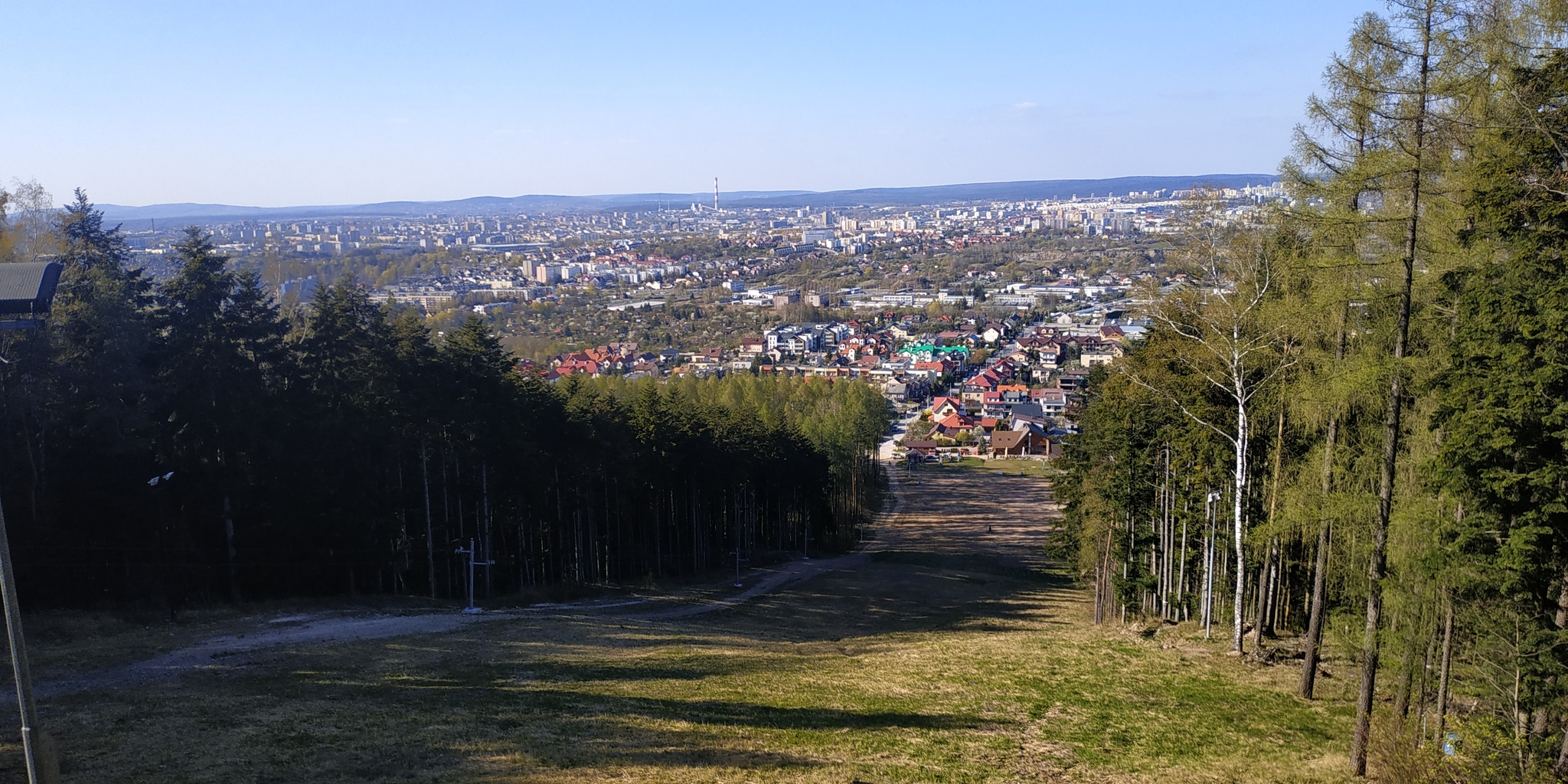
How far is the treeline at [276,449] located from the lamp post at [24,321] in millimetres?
8393

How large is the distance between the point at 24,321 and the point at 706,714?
8451 millimetres

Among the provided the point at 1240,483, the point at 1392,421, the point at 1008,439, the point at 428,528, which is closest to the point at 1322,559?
the point at 1240,483

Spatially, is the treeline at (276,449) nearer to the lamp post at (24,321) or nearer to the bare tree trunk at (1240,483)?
the lamp post at (24,321)

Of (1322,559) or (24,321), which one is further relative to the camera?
(1322,559)

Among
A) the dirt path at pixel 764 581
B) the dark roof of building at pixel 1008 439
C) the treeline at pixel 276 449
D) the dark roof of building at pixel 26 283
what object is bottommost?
the dark roof of building at pixel 1008 439

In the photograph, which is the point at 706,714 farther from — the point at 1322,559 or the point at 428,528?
Result: the point at 428,528

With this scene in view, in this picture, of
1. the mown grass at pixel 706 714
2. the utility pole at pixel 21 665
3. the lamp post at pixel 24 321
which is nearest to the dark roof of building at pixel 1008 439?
the mown grass at pixel 706 714

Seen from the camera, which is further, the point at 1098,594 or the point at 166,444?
the point at 1098,594

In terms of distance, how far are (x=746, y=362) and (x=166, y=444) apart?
81.3 m

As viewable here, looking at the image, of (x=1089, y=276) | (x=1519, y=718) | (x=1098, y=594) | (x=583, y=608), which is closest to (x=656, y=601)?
(x=583, y=608)

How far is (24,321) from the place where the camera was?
8.20m

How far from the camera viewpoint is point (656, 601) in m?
24.8

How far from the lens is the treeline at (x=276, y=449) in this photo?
18.0 m

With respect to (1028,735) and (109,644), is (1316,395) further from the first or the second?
(109,644)
